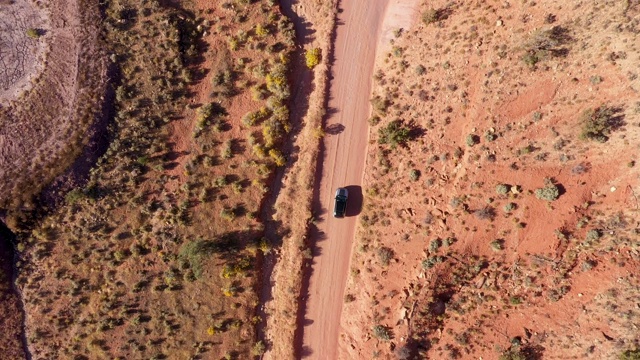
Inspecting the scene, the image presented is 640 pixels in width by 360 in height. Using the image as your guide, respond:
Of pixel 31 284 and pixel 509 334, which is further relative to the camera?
pixel 31 284

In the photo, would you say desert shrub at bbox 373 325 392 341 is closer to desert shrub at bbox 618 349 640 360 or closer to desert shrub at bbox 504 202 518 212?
desert shrub at bbox 504 202 518 212

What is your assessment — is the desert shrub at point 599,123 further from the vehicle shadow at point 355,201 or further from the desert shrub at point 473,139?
the vehicle shadow at point 355,201

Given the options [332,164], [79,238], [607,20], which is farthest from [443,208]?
[79,238]

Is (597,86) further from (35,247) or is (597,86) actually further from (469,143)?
(35,247)

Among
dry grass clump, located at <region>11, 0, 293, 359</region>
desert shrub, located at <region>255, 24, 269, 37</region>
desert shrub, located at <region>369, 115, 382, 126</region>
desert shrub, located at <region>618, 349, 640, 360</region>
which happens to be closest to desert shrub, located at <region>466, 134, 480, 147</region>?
desert shrub, located at <region>369, 115, 382, 126</region>

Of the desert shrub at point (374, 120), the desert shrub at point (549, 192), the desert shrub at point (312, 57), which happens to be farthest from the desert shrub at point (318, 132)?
the desert shrub at point (549, 192)
